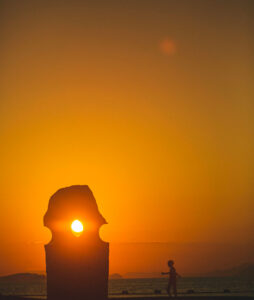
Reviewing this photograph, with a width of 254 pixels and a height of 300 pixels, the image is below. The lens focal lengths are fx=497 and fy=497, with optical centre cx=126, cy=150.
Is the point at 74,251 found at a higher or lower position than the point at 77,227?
lower

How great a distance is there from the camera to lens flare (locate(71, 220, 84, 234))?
63.5 feet

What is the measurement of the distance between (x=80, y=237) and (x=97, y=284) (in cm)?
198

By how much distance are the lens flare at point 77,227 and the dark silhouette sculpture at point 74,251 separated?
111mm

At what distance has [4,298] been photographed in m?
21.4

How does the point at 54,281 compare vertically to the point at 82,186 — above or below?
below

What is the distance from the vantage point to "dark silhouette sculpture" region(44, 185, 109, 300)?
1936 cm

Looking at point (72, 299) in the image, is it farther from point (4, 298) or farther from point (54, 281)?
point (4, 298)

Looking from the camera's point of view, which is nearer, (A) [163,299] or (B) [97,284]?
(B) [97,284]

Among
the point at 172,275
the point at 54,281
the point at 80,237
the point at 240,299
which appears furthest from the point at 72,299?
the point at 240,299

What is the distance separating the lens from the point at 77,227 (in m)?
19.4

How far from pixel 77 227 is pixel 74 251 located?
3.09 ft

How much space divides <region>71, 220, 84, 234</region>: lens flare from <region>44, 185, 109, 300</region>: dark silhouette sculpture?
11cm

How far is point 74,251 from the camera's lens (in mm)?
19406

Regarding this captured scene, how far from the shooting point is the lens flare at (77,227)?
19.3 metres
